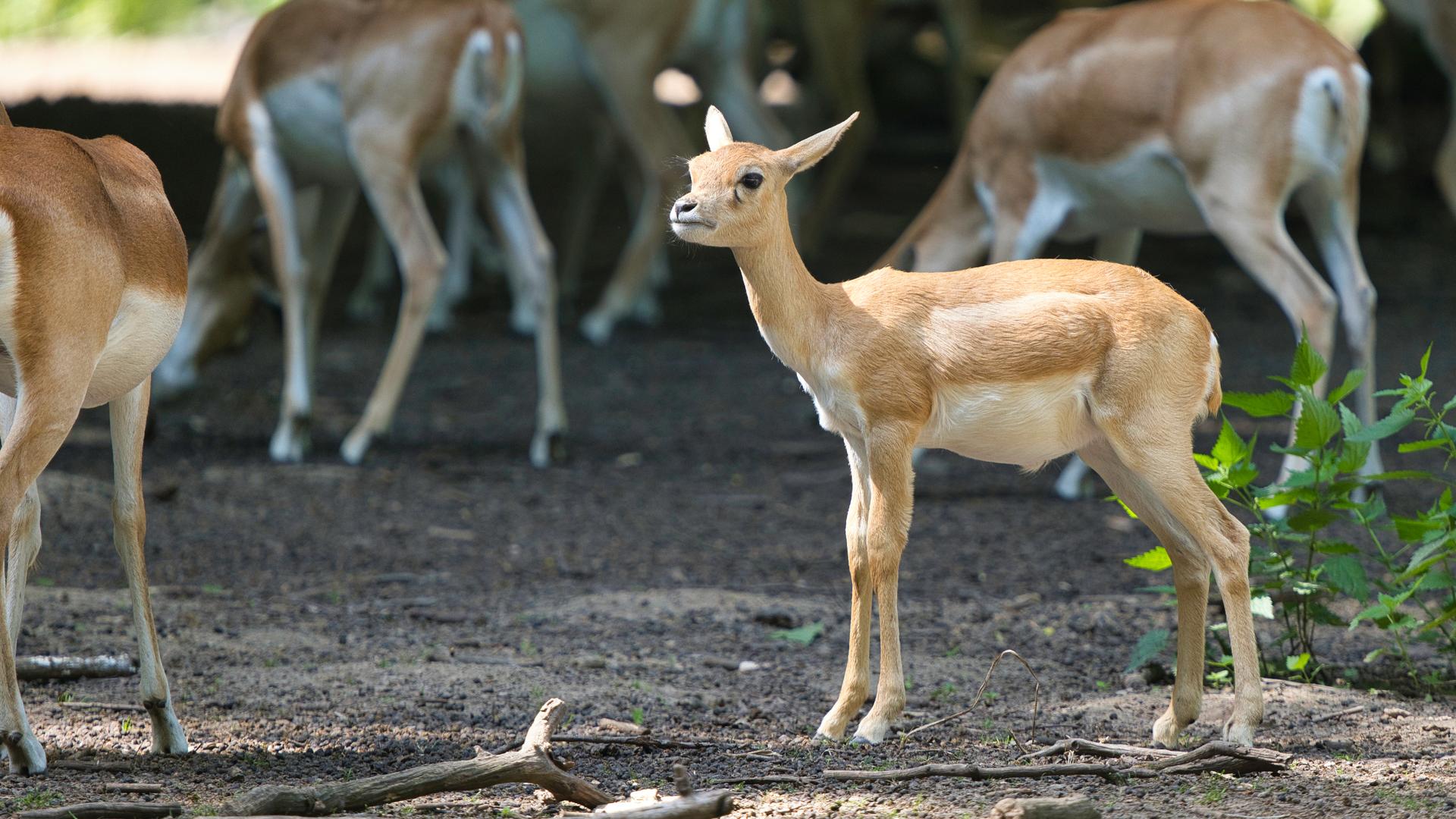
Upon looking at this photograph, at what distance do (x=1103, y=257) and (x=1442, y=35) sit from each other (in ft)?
13.3

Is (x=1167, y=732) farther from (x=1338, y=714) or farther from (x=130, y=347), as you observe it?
(x=130, y=347)

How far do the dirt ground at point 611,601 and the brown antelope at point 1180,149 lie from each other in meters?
1.29

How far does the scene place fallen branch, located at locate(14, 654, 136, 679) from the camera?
180 inches

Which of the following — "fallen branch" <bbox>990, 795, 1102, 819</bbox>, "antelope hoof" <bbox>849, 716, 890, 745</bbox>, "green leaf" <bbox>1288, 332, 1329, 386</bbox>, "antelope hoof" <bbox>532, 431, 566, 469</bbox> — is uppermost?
"green leaf" <bbox>1288, 332, 1329, 386</bbox>

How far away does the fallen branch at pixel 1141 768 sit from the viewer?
3561mm

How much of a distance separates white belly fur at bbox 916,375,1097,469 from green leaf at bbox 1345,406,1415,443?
84cm

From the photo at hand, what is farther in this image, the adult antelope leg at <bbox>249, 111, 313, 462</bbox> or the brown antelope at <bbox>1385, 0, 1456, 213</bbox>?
the brown antelope at <bbox>1385, 0, 1456, 213</bbox>

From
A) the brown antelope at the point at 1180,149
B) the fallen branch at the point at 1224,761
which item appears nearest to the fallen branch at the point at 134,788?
the fallen branch at the point at 1224,761

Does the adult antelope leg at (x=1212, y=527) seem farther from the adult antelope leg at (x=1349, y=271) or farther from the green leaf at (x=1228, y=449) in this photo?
the adult antelope leg at (x=1349, y=271)

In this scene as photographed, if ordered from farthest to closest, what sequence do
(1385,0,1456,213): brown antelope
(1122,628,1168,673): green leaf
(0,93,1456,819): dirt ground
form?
(1385,0,1456,213): brown antelope, (1122,628,1168,673): green leaf, (0,93,1456,819): dirt ground

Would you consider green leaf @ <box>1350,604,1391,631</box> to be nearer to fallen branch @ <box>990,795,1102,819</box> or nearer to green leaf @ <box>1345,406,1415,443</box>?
green leaf @ <box>1345,406,1415,443</box>

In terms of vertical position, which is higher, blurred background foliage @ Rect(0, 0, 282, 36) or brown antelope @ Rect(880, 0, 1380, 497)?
blurred background foliage @ Rect(0, 0, 282, 36)

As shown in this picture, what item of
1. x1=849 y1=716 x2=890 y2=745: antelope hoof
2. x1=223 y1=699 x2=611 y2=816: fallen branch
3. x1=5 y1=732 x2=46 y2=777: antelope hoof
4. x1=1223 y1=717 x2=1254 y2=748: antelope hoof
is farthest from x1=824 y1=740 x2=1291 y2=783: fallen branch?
x1=5 y1=732 x2=46 y2=777: antelope hoof

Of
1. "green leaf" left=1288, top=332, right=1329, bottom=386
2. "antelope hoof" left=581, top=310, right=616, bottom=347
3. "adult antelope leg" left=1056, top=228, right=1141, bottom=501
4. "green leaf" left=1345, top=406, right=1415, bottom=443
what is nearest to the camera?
"green leaf" left=1345, top=406, right=1415, bottom=443
